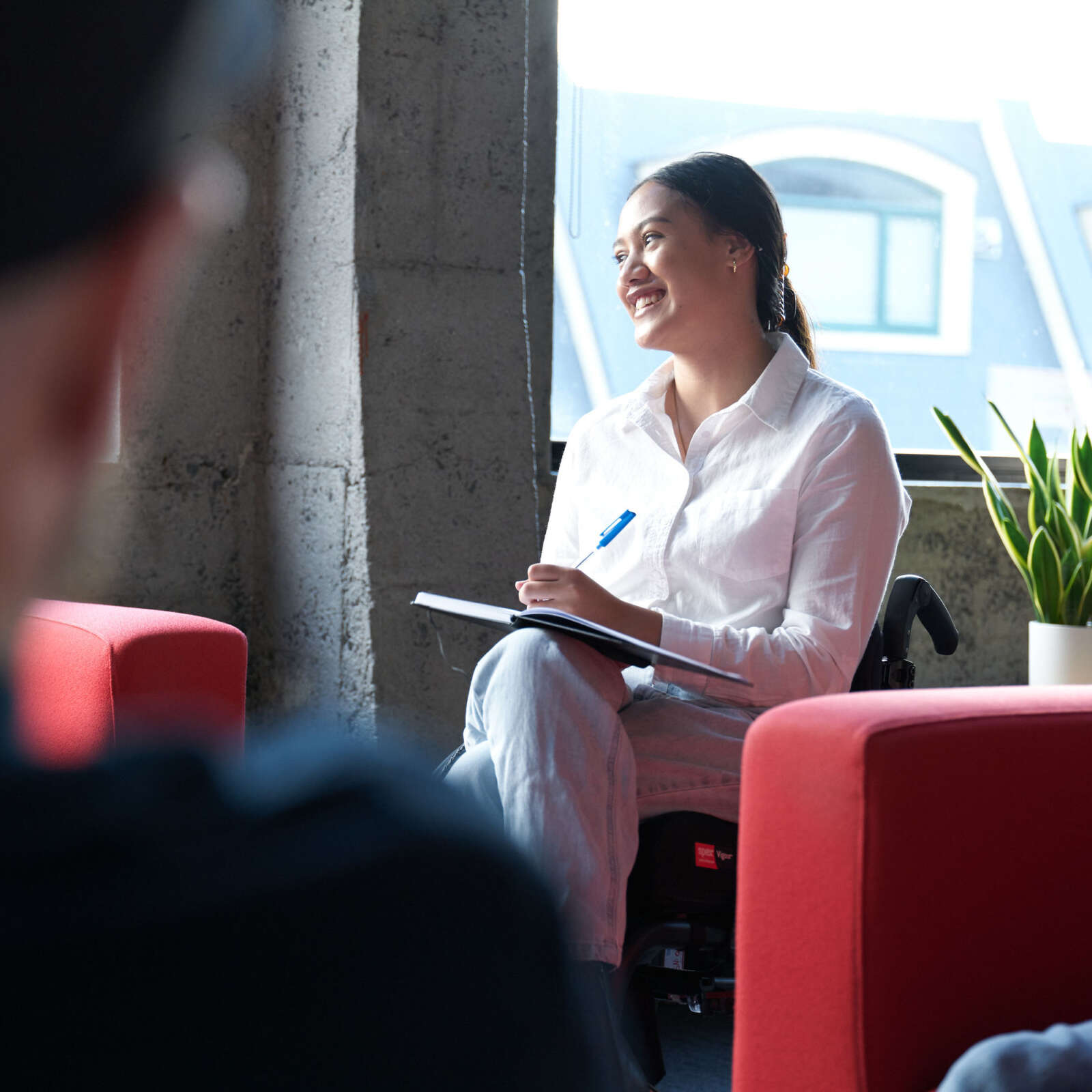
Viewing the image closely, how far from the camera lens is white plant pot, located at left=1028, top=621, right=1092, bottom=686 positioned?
9.30ft

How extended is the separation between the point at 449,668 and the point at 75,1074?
2.31 meters

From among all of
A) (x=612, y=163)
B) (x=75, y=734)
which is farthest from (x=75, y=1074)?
(x=612, y=163)

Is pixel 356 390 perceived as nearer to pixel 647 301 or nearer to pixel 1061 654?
pixel 647 301

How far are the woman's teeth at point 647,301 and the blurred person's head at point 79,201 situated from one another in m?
1.81

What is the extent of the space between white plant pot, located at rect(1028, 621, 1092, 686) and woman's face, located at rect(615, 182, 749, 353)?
136cm

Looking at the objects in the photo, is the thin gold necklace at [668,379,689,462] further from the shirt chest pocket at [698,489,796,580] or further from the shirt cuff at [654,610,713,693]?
the shirt cuff at [654,610,713,693]

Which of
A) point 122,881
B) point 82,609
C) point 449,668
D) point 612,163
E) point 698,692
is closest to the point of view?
point 122,881

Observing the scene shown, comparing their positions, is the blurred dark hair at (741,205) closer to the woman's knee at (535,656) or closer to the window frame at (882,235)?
the woman's knee at (535,656)

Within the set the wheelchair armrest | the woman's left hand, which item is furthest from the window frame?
the woman's left hand

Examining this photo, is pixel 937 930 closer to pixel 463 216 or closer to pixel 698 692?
pixel 698 692

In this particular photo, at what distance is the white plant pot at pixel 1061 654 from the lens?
2834mm

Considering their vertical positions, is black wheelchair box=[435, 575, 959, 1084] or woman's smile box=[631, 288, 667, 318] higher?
woman's smile box=[631, 288, 667, 318]

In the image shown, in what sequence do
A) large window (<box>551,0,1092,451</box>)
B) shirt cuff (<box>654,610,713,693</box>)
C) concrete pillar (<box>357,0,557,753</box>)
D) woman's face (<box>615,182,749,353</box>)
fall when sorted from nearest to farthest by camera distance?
shirt cuff (<box>654,610,713,693</box>) → woman's face (<box>615,182,749,353</box>) → concrete pillar (<box>357,0,557,753</box>) → large window (<box>551,0,1092,451</box>)

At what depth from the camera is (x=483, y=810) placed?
250 millimetres
